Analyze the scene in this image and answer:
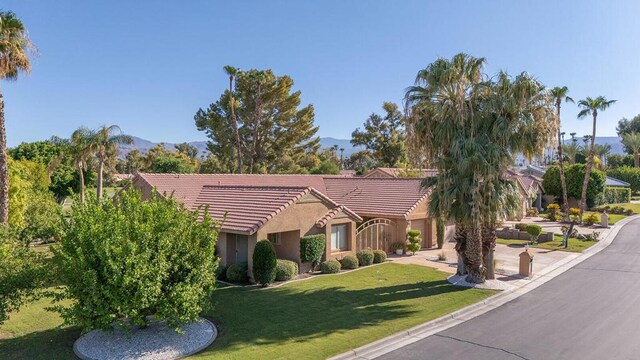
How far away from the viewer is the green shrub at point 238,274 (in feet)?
65.8

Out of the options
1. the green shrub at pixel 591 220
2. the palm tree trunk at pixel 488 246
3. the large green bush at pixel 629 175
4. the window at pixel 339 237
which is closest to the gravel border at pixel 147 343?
the window at pixel 339 237

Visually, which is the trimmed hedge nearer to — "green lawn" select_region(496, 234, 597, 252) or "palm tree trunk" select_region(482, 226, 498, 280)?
"green lawn" select_region(496, 234, 597, 252)

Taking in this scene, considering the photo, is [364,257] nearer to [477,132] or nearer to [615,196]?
[477,132]

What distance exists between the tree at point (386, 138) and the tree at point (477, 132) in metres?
54.6

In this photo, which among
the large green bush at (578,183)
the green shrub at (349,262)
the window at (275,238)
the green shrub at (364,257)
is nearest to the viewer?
the window at (275,238)

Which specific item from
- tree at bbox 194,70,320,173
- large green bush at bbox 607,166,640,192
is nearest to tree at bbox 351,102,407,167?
tree at bbox 194,70,320,173

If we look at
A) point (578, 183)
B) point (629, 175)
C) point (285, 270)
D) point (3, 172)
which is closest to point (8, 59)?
point (3, 172)

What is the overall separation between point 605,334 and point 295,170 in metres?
46.6

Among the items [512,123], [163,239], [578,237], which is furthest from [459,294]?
[578,237]

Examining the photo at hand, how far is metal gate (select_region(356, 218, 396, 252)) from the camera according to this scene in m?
26.0

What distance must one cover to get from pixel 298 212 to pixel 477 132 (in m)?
9.37

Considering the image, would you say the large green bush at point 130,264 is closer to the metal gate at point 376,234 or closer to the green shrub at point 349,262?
the green shrub at point 349,262

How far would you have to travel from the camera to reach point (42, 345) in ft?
41.5

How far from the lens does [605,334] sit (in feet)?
45.0
